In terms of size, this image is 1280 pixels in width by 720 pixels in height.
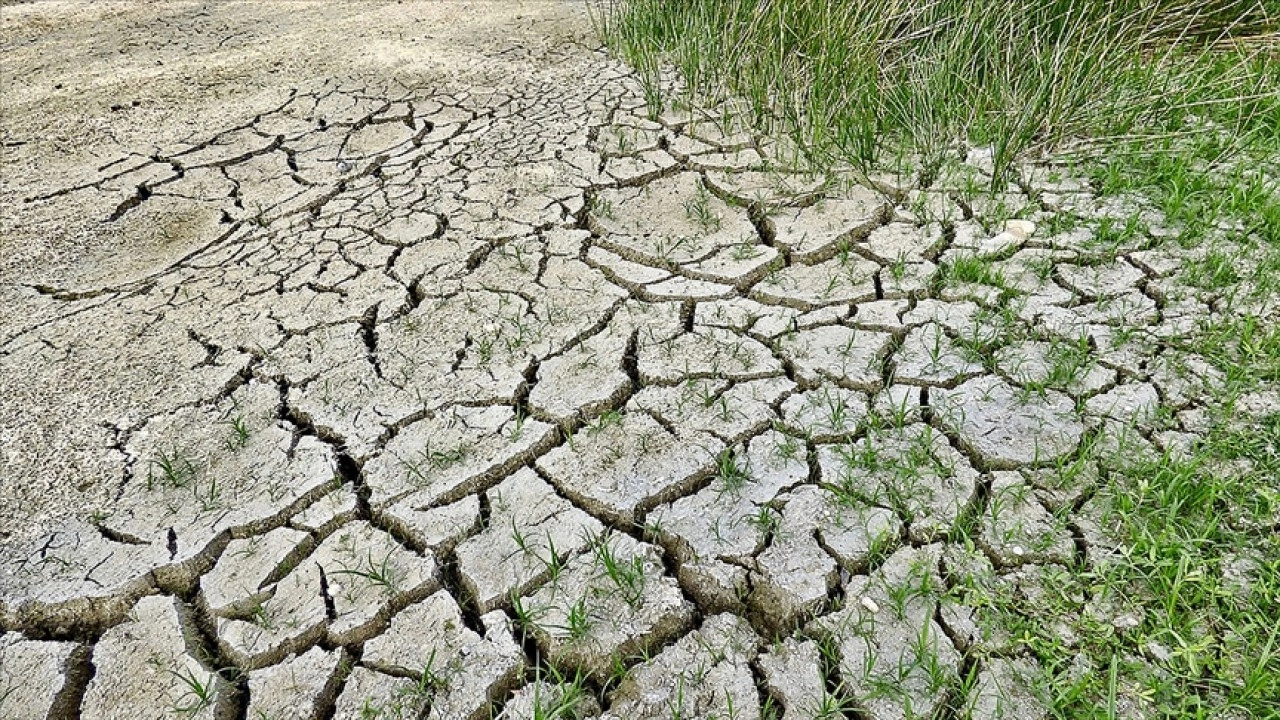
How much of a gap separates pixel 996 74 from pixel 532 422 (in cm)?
202

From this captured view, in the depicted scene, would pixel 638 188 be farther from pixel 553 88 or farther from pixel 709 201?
pixel 553 88

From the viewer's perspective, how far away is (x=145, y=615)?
1687 millimetres

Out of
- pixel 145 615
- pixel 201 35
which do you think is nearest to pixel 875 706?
pixel 145 615

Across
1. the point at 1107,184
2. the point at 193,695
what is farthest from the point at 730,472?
the point at 1107,184

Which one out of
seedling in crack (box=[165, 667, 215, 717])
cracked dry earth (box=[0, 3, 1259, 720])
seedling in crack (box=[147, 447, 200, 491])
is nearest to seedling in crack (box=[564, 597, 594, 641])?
cracked dry earth (box=[0, 3, 1259, 720])

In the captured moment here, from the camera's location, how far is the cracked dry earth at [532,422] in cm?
158

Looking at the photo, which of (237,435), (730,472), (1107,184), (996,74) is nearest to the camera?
(730,472)

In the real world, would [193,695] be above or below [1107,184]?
above

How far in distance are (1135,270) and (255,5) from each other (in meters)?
4.47

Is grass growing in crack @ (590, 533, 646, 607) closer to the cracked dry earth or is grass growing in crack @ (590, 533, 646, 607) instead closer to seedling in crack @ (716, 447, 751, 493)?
the cracked dry earth

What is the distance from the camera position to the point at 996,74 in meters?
3.13

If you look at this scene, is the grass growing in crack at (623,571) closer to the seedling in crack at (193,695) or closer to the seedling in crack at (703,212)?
the seedling in crack at (193,695)

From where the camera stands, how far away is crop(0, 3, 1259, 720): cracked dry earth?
5.19 feet

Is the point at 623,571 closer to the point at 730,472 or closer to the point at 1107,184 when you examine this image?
the point at 730,472
